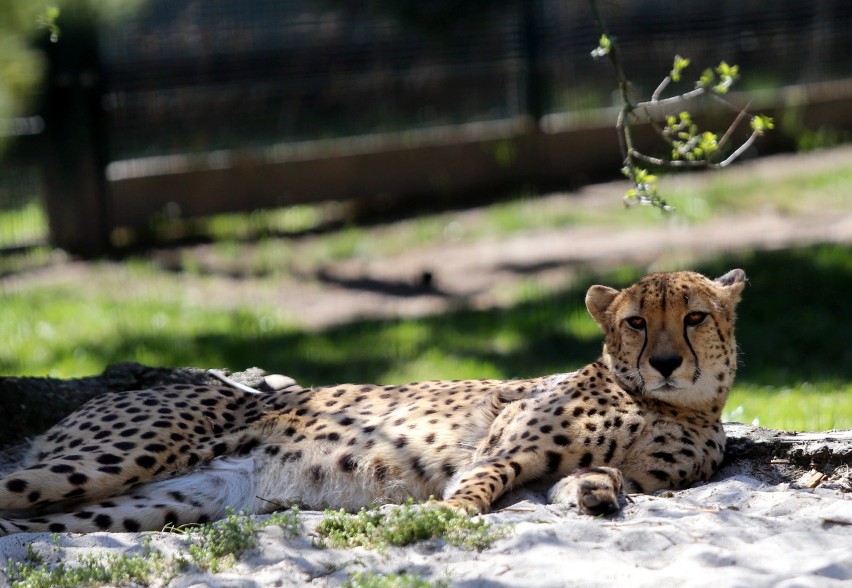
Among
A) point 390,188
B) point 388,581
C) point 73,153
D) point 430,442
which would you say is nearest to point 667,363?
point 430,442

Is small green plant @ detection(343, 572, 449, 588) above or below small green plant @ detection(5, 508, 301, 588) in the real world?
above

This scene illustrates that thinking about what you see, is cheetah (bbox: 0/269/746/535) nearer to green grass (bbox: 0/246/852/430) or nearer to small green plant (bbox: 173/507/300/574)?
small green plant (bbox: 173/507/300/574)

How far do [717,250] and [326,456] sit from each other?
215 inches

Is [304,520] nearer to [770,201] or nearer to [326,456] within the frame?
[326,456]

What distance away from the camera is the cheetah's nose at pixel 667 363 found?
4.04m

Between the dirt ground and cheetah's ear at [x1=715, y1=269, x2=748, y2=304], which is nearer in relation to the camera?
cheetah's ear at [x1=715, y1=269, x2=748, y2=304]

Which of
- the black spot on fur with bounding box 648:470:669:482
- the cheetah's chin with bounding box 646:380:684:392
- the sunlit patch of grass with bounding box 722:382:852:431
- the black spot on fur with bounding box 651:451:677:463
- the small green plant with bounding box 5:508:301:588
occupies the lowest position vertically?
the sunlit patch of grass with bounding box 722:382:852:431

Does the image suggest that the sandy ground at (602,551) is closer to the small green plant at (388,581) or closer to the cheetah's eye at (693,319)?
the small green plant at (388,581)

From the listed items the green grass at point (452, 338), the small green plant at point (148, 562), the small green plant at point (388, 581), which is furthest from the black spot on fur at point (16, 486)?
the green grass at point (452, 338)

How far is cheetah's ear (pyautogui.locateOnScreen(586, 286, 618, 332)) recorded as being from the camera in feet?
14.6

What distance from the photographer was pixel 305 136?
452 inches

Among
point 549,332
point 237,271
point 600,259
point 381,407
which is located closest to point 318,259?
point 237,271

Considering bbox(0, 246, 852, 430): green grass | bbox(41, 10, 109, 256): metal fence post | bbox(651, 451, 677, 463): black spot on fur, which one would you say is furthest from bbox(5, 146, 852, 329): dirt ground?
bbox(651, 451, 677, 463): black spot on fur

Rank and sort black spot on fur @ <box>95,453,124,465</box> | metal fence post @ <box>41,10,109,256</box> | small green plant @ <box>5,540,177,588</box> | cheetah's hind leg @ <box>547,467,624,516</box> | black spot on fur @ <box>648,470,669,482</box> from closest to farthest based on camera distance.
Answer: small green plant @ <box>5,540,177,588</box> < cheetah's hind leg @ <box>547,467,624,516</box> < black spot on fur @ <box>648,470,669,482</box> < black spot on fur @ <box>95,453,124,465</box> < metal fence post @ <box>41,10,109,256</box>
